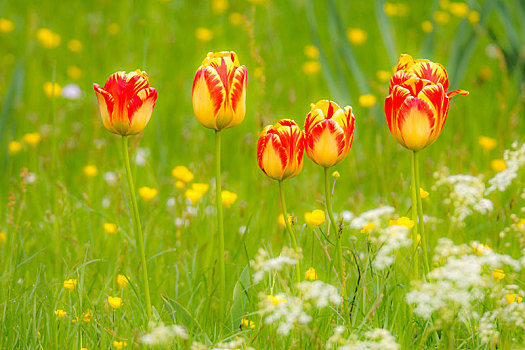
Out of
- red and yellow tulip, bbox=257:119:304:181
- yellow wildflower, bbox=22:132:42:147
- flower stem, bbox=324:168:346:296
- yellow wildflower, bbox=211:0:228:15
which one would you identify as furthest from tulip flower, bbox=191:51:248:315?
yellow wildflower, bbox=211:0:228:15

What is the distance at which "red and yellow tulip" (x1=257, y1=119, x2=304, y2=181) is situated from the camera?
1.70m

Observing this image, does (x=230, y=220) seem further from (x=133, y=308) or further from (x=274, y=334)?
(x=274, y=334)

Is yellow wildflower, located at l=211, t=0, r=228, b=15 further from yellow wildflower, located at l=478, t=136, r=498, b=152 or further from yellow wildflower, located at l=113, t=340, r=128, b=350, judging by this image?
yellow wildflower, located at l=113, t=340, r=128, b=350

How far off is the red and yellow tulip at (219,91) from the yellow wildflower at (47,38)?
2.98 m

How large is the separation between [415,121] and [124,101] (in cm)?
72

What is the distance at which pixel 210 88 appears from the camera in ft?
5.41

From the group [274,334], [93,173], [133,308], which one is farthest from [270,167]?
[93,173]

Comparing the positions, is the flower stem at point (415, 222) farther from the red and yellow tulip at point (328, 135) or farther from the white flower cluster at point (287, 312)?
the white flower cluster at point (287, 312)

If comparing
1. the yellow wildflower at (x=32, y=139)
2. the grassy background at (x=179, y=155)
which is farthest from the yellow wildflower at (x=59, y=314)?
the yellow wildflower at (x=32, y=139)

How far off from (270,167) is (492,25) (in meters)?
3.69

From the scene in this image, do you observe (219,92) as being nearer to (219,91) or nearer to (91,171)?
(219,91)

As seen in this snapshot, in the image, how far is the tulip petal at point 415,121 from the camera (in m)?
1.65

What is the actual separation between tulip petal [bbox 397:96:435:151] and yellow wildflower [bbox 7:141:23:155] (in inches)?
83.8

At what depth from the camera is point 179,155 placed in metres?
3.40
